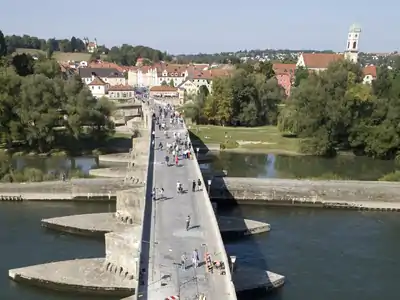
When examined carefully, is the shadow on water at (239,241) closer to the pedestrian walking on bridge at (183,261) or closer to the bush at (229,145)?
the pedestrian walking on bridge at (183,261)

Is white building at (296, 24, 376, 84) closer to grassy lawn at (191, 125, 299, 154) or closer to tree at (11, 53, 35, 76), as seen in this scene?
grassy lawn at (191, 125, 299, 154)

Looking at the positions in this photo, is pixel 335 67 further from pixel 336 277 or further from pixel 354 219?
pixel 336 277

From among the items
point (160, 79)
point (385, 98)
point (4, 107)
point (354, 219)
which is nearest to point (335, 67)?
point (385, 98)

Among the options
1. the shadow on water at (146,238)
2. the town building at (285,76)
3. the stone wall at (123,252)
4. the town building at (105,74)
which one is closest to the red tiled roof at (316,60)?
the town building at (285,76)

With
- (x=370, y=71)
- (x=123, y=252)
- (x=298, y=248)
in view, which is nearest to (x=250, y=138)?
(x=298, y=248)

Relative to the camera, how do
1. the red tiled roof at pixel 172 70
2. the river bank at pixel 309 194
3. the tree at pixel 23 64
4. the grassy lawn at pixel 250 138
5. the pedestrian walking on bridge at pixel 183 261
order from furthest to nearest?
the red tiled roof at pixel 172 70 → the tree at pixel 23 64 → the grassy lawn at pixel 250 138 → the river bank at pixel 309 194 → the pedestrian walking on bridge at pixel 183 261
